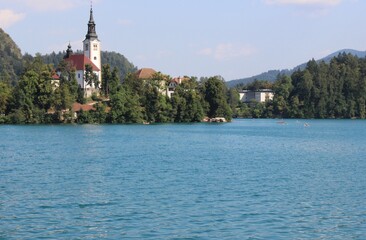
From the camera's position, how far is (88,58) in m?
156

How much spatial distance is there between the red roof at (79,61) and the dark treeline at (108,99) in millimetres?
6128

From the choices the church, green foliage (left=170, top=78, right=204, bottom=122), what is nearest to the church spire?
the church

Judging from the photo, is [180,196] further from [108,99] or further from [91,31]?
[91,31]

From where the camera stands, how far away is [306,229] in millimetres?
25188

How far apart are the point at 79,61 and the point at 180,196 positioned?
12152 centimetres

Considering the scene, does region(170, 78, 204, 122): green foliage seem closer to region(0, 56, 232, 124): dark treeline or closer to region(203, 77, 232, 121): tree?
region(0, 56, 232, 124): dark treeline

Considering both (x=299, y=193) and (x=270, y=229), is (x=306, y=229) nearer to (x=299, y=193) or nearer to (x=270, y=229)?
(x=270, y=229)

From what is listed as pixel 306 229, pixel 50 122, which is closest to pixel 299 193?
pixel 306 229

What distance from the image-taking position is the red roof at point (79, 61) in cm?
14706

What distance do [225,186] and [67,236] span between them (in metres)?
15.0

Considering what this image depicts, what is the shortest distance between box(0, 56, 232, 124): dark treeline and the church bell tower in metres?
13.5

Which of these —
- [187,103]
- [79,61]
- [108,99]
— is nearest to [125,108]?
[108,99]

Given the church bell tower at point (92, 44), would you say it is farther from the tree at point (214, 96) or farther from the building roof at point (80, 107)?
the tree at point (214, 96)

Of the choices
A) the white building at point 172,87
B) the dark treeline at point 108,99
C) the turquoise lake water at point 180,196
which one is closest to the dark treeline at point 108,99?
the dark treeline at point 108,99
